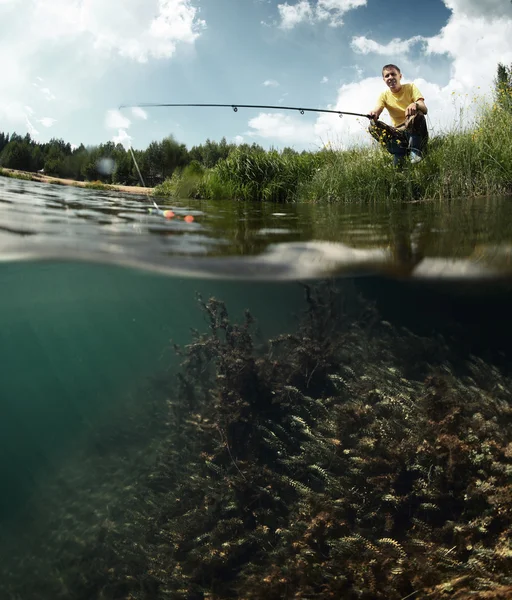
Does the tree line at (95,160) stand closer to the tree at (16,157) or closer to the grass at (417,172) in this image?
the tree at (16,157)

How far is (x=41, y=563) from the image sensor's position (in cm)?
300

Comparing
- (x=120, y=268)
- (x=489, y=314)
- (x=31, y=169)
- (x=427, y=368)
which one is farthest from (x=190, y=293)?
(x=31, y=169)

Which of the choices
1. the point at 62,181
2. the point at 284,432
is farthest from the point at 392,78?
the point at 62,181

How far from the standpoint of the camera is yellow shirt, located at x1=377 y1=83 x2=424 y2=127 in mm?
9117

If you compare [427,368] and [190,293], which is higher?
[190,293]

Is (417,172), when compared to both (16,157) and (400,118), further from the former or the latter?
(16,157)

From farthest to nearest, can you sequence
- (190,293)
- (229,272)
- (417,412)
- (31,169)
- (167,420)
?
1. (31,169)
2. (190,293)
3. (229,272)
4. (167,420)
5. (417,412)

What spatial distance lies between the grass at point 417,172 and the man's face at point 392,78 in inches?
63.4

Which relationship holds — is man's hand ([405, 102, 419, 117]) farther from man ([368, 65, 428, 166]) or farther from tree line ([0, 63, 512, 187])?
tree line ([0, 63, 512, 187])

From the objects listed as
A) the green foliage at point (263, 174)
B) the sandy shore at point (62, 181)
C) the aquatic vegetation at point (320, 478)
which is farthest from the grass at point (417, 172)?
the sandy shore at point (62, 181)

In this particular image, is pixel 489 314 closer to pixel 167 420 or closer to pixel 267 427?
pixel 267 427

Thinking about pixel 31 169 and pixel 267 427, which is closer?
pixel 267 427

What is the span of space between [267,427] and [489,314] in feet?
6.15

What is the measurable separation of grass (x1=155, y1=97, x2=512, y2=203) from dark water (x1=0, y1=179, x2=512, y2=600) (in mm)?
4737
